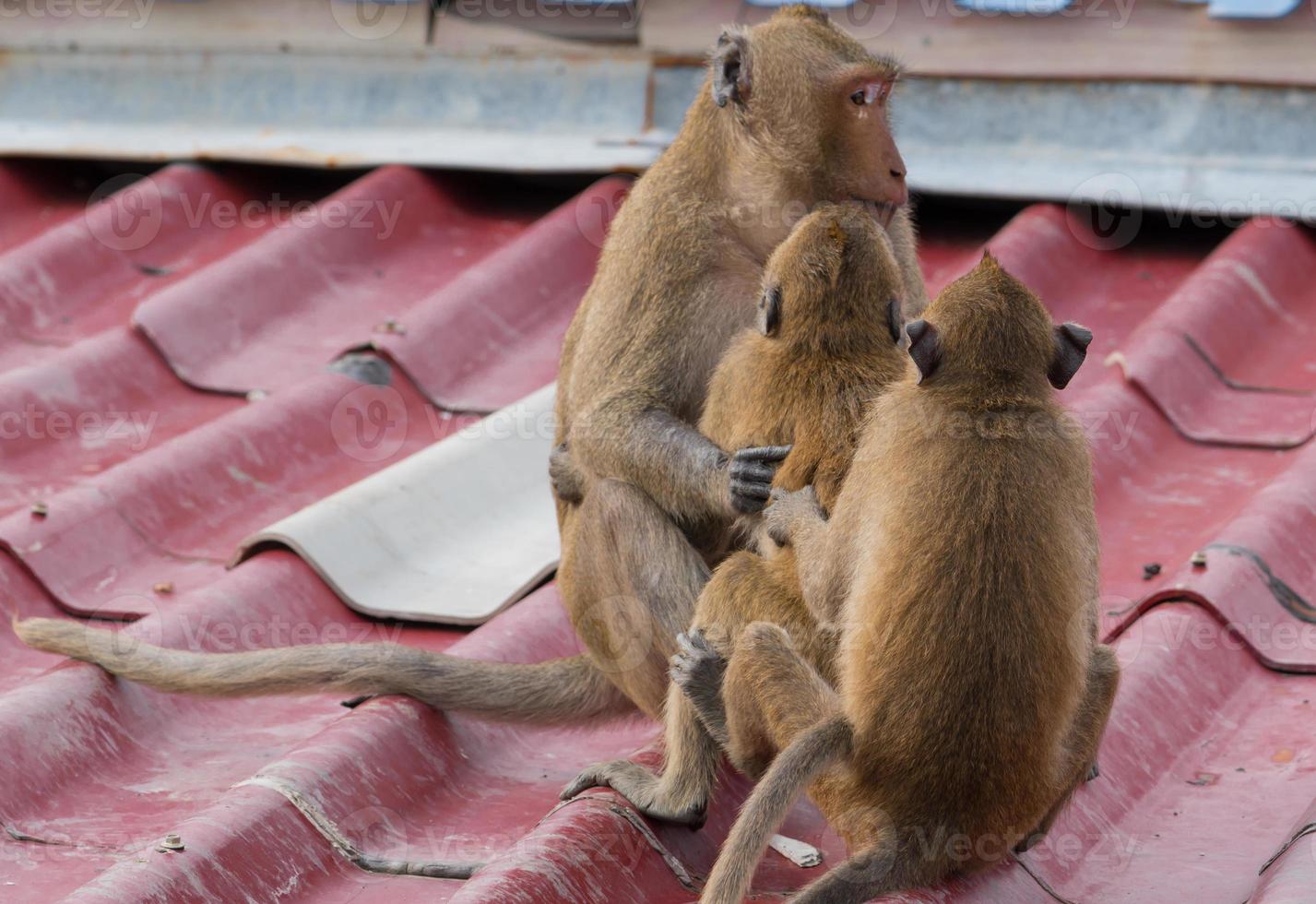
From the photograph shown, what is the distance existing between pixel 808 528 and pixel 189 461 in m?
2.12

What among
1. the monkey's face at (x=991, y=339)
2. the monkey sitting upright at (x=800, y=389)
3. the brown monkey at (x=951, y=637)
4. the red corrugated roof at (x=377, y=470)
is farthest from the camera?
the monkey sitting upright at (x=800, y=389)

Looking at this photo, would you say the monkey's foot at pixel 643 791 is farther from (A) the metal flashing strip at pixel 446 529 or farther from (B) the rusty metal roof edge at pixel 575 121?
(B) the rusty metal roof edge at pixel 575 121

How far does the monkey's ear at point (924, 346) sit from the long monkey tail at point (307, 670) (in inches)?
48.9

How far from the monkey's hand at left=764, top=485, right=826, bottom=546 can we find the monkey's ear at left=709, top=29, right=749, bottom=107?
1038 millimetres

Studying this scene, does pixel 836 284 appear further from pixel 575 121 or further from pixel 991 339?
pixel 575 121

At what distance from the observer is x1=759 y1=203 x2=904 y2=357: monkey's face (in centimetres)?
347

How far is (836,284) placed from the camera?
11.4 feet

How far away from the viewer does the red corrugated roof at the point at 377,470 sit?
323 centimetres

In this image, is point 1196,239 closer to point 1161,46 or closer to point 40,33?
point 1161,46

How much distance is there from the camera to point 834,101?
389 centimetres
